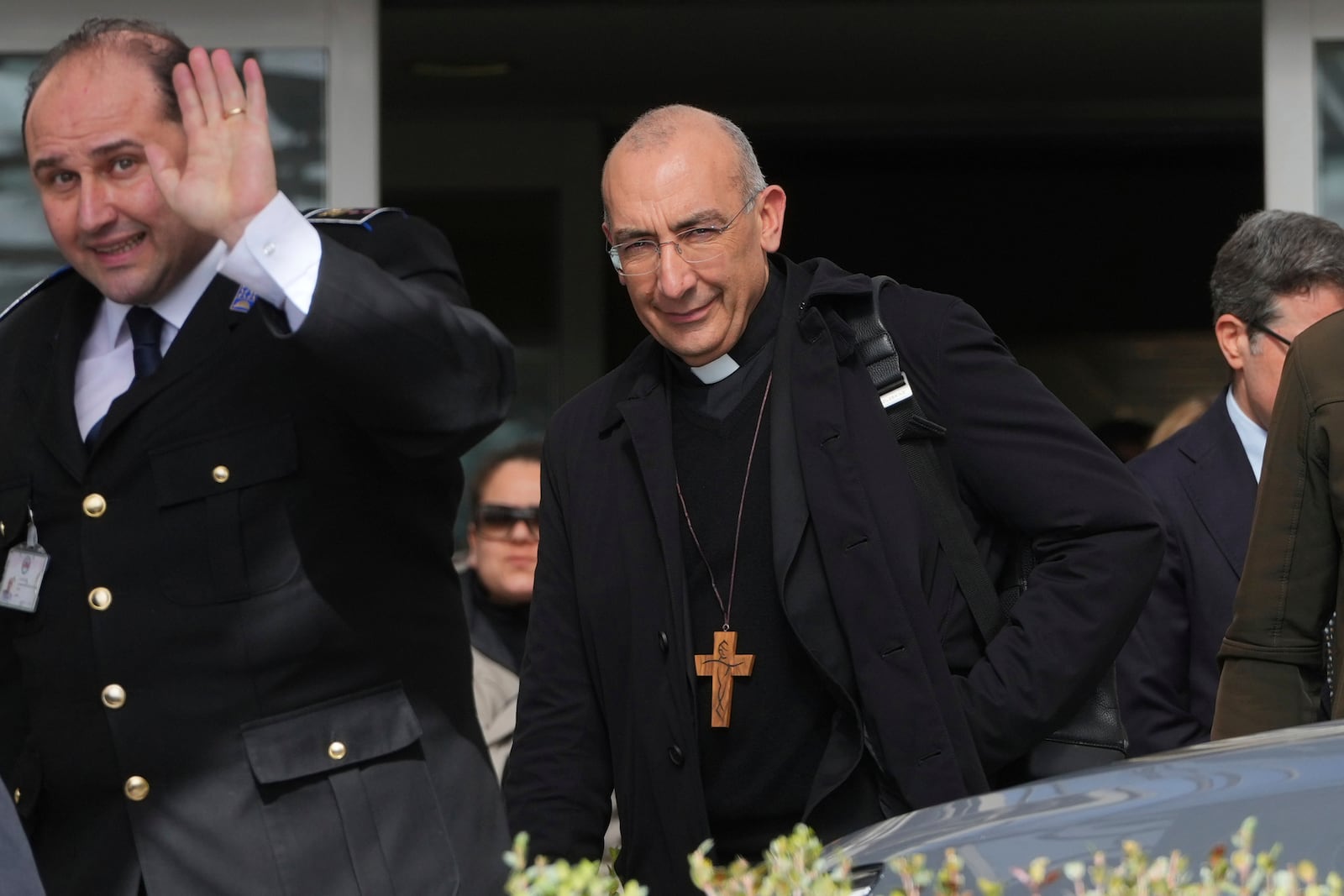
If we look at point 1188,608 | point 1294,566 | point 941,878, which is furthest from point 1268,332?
point 941,878

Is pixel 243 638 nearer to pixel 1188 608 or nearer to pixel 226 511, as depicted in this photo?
pixel 226 511

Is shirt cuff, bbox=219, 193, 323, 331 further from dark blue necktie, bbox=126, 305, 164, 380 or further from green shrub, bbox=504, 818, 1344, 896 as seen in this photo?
green shrub, bbox=504, 818, 1344, 896

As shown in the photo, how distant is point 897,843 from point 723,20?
6430 mm

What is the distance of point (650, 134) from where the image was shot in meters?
3.26

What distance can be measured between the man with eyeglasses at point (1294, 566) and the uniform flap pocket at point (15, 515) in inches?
77.2

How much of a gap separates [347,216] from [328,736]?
764mm

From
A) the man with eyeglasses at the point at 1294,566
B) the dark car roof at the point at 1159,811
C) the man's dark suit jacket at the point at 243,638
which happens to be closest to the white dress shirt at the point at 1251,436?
the man with eyeglasses at the point at 1294,566

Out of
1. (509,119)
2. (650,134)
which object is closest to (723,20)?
(509,119)

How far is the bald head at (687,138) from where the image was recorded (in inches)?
128

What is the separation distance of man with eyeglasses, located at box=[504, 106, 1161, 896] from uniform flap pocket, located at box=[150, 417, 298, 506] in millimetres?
637

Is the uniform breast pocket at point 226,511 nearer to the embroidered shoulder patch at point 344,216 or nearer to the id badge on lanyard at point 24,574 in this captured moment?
the id badge on lanyard at point 24,574

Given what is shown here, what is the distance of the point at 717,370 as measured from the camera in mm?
3289

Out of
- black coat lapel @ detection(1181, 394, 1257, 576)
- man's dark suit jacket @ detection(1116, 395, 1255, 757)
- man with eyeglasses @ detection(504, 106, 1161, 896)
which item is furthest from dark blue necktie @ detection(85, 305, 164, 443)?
black coat lapel @ detection(1181, 394, 1257, 576)

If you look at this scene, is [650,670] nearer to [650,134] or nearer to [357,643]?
[357,643]
